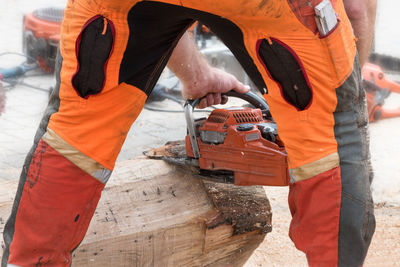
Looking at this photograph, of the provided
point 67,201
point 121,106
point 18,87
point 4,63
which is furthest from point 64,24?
point 4,63

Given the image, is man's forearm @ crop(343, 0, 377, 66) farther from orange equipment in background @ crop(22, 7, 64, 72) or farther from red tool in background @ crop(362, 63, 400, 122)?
orange equipment in background @ crop(22, 7, 64, 72)

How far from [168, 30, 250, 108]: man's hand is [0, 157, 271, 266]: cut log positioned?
0.33 meters

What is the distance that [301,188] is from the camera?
1.31 metres

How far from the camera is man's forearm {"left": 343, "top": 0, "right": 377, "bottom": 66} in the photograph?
1.39m

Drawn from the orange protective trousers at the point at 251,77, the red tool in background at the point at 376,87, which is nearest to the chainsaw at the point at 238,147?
the orange protective trousers at the point at 251,77

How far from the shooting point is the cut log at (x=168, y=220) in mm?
1781

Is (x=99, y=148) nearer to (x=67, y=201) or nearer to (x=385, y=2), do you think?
(x=67, y=201)

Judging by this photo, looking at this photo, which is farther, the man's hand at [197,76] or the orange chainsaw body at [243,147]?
the man's hand at [197,76]

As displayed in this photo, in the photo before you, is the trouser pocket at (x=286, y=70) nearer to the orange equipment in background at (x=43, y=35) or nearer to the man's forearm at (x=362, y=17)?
the man's forearm at (x=362, y=17)

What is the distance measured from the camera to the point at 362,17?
55.9 inches

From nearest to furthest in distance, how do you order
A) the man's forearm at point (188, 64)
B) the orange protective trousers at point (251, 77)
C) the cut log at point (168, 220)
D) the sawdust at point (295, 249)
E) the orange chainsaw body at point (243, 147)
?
1. the orange protective trousers at point (251, 77)
2. the cut log at point (168, 220)
3. the orange chainsaw body at point (243, 147)
4. the man's forearm at point (188, 64)
5. the sawdust at point (295, 249)

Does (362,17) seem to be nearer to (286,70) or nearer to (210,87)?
(286,70)

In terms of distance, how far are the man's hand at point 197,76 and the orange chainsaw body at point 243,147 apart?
117 mm

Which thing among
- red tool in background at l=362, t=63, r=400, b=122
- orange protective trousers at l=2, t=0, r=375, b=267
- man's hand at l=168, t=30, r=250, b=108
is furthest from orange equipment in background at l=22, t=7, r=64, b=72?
orange protective trousers at l=2, t=0, r=375, b=267
